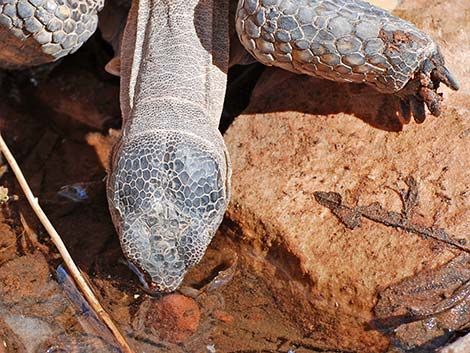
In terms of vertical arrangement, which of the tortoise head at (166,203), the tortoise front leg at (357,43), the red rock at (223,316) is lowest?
the red rock at (223,316)

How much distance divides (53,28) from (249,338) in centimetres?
190

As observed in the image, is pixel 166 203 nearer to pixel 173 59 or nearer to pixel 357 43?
pixel 173 59

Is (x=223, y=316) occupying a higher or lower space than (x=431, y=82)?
lower

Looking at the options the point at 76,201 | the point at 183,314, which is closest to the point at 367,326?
the point at 183,314

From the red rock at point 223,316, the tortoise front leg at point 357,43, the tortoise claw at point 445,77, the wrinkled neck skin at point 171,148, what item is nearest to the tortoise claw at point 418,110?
the tortoise front leg at point 357,43

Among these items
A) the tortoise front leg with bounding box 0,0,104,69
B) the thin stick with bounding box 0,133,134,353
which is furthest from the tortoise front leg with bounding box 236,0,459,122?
the thin stick with bounding box 0,133,134,353

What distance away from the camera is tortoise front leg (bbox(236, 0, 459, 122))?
384 cm

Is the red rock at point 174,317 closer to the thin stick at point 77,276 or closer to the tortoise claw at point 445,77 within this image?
the thin stick at point 77,276

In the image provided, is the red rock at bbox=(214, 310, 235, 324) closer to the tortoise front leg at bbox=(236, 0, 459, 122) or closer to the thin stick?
the thin stick

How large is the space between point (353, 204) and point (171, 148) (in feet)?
2.91

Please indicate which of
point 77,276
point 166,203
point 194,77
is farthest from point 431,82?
point 77,276

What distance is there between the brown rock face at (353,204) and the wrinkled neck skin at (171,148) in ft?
0.93

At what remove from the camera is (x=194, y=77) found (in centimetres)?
403

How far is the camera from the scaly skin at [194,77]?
11.7 feet
